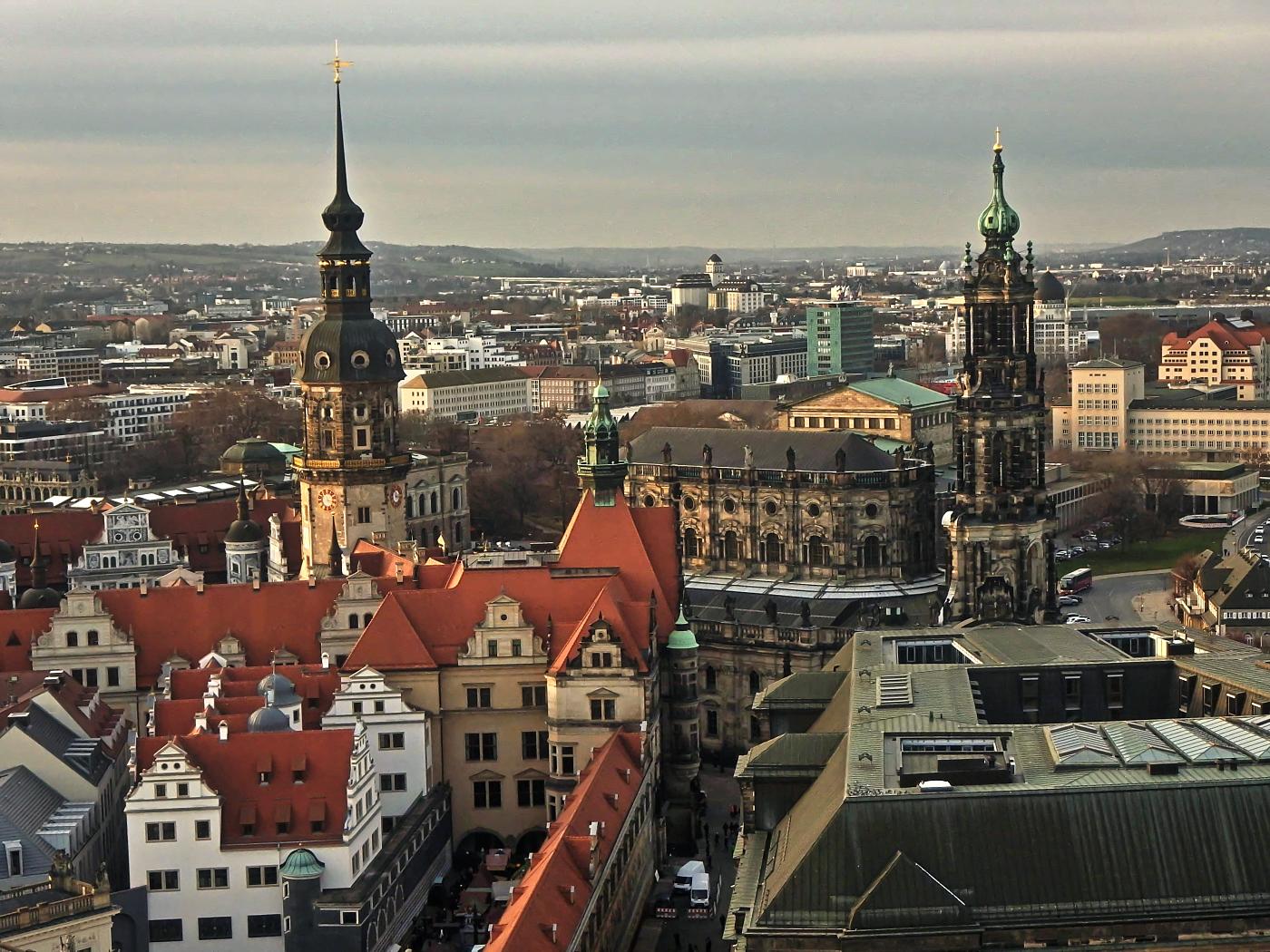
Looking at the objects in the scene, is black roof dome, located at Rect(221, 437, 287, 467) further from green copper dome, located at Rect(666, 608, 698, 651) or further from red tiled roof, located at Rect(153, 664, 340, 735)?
green copper dome, located at Rect(666, 608, 698, 651)

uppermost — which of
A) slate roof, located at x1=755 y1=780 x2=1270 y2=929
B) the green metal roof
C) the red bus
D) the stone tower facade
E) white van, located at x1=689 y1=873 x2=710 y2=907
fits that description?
the green metal roof

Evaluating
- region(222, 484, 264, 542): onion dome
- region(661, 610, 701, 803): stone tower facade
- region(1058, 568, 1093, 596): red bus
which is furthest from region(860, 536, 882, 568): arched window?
region(222, 484, 264, 542): onion dome

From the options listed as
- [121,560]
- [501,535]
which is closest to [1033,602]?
[121,560]

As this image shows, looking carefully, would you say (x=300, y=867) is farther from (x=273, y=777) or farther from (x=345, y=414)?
(x=345, y=414)

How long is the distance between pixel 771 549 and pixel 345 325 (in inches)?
1049

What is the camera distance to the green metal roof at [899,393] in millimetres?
138375

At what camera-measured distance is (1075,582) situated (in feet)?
493

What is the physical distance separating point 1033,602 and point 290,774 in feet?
128

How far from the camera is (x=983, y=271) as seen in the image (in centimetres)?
9712

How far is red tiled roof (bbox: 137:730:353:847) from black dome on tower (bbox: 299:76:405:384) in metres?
39.7

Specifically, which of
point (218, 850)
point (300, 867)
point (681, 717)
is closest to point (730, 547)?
point (681, 717)

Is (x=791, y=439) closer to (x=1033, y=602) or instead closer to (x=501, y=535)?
(x=1033, y=602)

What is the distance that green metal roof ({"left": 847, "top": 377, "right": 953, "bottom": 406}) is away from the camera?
138m

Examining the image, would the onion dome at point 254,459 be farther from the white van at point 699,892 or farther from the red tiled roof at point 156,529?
the white van at point 699,892
